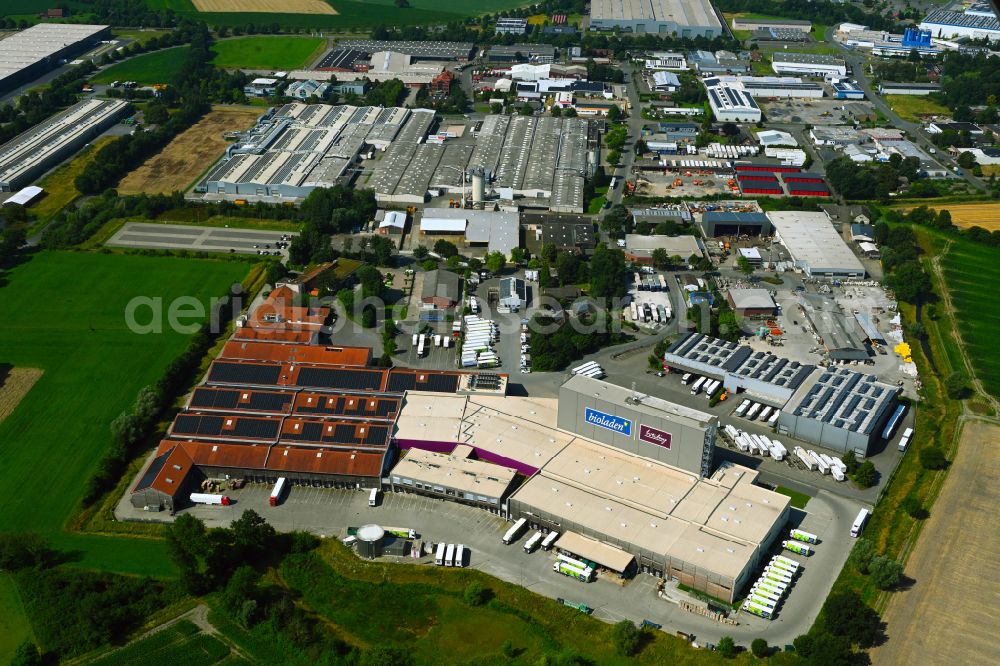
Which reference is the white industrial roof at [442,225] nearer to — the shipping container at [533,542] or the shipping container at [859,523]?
the shipping container at [533,542]

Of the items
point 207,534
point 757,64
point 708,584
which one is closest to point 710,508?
point 708,584

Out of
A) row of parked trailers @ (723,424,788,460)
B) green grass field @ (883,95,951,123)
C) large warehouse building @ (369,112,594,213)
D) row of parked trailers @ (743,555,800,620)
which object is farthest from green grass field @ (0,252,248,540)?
green grass field @ (883,95,951,123)

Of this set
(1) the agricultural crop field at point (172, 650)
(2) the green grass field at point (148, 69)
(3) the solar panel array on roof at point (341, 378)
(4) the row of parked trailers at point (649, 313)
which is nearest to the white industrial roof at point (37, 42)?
(2) the green grass field at point (148, 69)

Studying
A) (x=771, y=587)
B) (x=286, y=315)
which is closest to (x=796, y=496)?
(x=771, y=587)

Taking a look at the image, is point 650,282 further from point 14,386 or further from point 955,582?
point 14,386

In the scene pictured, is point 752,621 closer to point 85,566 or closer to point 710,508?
point 710,508

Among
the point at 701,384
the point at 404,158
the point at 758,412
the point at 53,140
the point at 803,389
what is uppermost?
the point at 53,140

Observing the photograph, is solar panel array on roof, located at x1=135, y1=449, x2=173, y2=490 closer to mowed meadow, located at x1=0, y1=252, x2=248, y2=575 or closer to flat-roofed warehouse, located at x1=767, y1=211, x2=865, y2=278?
mowed meadow, located at x1=0, y1=252, x2=248, y2=575

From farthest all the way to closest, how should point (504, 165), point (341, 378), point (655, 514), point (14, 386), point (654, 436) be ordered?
point (504, 165) < point (14, 386) < point (341, 378) < point (654, 436) < point (655, 514)
